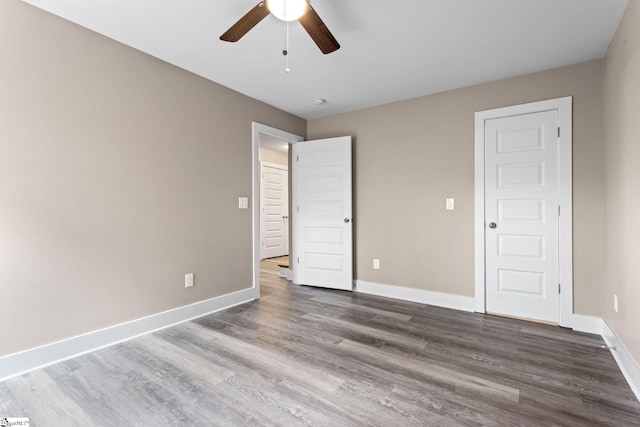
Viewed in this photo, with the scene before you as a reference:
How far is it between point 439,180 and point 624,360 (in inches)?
82.1

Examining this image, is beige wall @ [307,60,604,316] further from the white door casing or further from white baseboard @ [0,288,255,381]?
the white door casing

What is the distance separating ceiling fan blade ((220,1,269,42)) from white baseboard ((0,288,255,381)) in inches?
92.2

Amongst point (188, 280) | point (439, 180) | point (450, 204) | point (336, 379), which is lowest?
point (336, 379)

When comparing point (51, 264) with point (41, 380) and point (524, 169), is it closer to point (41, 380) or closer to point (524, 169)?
point (41, 380)

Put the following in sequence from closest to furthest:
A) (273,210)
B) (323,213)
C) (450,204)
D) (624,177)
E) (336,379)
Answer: (336,379) < (624,177) < (450,204) < (323,213) < (273,210)

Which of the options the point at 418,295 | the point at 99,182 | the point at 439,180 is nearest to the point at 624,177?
the point at 439,180

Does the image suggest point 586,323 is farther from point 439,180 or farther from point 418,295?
point 439,180

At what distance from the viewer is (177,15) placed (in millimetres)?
2123

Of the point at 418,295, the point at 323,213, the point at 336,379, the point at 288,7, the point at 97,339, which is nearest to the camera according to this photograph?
the point at 288,7

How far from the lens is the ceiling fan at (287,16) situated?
1653 mm

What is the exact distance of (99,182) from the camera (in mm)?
2342

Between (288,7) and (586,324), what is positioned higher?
(288,7)

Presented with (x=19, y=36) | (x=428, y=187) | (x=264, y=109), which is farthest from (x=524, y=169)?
(x=19, y=36)

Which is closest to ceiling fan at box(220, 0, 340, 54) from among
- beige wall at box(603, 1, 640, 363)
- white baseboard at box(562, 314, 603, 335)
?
beige wall at box(603, 1, 640, 363)
